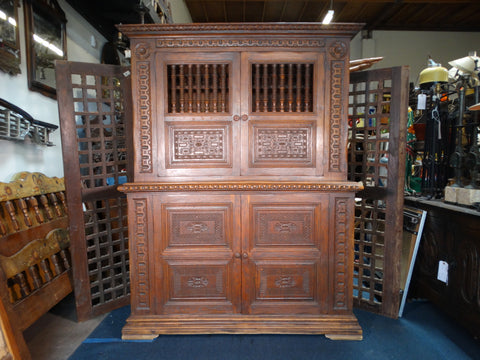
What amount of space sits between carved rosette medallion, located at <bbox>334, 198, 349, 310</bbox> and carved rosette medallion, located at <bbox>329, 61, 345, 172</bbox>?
0.86ft

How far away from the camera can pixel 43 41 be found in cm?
211

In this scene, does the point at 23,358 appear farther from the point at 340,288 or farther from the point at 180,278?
the point at 340,288

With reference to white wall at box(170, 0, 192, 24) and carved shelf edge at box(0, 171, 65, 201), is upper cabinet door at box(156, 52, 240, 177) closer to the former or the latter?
carved shelf edge at box(0, 171, 65, 201)

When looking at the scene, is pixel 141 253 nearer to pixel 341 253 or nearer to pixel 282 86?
pixel 341 253

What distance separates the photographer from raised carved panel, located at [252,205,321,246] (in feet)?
5.91

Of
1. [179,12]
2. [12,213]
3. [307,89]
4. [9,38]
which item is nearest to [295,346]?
[307,89]

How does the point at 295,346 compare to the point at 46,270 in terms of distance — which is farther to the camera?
the point at 46,270

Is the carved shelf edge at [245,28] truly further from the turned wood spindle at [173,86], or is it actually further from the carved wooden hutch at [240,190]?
the turned wood spindle at [173,86]

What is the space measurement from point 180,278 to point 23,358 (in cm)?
87

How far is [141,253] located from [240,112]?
114 centimetres

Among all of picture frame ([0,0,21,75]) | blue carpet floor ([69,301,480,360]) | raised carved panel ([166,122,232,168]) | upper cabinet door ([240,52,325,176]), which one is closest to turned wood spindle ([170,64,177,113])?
raised carved panel ([166,122,232,168])

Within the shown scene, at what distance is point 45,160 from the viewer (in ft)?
7.30

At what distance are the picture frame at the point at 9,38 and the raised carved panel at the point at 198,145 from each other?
3.69ft

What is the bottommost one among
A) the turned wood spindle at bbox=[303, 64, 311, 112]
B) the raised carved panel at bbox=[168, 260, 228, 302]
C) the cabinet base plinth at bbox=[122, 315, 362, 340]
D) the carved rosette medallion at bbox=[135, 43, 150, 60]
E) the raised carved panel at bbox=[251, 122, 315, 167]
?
the cabinet base plinth at bbox=[122, 315, 362, 340]
